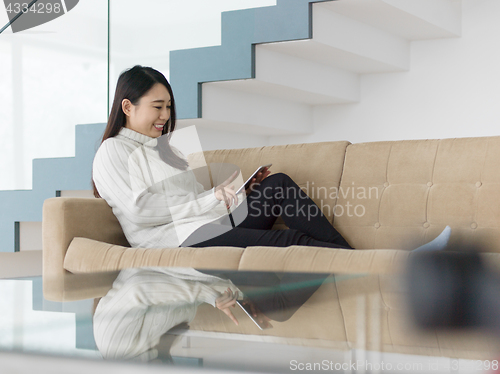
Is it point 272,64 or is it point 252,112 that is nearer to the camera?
point 272,64

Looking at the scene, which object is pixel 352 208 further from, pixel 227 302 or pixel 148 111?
pixel 227 302

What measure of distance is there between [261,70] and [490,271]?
2.43 m

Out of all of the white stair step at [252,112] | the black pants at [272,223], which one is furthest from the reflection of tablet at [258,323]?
the white stair step at [252,112]

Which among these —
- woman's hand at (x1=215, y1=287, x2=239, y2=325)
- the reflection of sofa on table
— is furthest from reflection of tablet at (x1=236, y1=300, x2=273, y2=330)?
the reflection of sofa on table

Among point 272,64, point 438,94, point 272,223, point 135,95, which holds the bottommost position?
point 272,223

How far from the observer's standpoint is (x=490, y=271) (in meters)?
0.24

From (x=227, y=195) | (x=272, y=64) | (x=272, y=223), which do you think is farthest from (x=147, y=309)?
(x=272, y=64)

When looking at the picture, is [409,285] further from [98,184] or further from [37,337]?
[98,184]

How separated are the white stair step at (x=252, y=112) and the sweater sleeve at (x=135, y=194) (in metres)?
0.83

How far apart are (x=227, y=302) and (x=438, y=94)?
300cm

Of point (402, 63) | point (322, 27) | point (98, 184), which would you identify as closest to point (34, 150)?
point (98, 184)

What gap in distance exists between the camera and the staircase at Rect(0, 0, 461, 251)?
252cm

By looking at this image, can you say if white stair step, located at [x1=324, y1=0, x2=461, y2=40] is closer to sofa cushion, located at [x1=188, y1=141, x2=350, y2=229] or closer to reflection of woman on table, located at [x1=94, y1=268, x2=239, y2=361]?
sofa cushion, located at [x1=188, y1=141, x2=350, y2=229]

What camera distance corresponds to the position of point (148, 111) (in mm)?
1979
